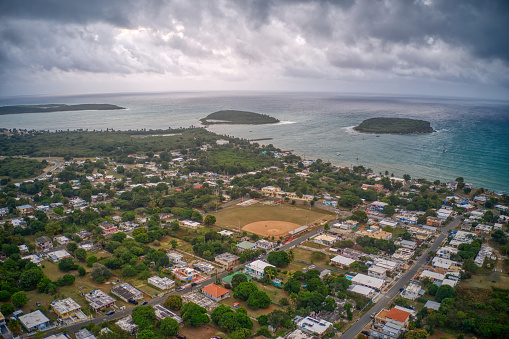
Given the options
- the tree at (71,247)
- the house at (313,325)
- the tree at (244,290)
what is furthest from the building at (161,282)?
the house at (313,325)

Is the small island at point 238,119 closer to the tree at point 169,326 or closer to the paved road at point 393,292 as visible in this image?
the paved road at point 393,292

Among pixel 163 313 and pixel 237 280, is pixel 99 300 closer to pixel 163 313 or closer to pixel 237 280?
pixel 163 313

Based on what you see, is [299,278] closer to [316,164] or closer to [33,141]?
[316,164]

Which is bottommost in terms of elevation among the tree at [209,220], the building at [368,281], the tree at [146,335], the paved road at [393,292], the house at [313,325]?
the paved road at [393,292]

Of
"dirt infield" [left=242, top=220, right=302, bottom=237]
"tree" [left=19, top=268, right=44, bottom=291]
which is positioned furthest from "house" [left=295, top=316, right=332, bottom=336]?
"tree" [left=19, top=268, right=44, bottom=291]

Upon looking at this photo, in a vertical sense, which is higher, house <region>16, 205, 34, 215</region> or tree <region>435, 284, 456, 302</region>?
house <region>16, 205, 34, 215</region>

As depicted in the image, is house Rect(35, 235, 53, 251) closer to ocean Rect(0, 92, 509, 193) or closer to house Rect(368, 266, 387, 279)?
house Rect(368, 266, 387, 279)

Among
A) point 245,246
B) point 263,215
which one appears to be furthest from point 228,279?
point 263,215
